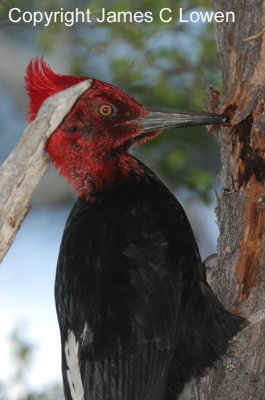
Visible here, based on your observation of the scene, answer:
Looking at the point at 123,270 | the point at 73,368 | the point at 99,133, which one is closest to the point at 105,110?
the point at 99,133

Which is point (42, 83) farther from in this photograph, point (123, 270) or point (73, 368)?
point (73, 368)

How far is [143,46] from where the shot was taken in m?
4.21

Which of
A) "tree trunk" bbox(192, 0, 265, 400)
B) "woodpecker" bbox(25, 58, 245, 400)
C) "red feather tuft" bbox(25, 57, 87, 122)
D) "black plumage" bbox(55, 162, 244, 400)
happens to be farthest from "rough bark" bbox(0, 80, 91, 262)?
"tree trunk" bbox(192, 0, 265, 400)

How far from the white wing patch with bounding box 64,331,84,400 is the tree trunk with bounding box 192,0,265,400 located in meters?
0.55

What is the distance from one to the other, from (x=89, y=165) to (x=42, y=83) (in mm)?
440

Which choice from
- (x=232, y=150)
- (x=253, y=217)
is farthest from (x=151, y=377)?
(x=232, y=150)

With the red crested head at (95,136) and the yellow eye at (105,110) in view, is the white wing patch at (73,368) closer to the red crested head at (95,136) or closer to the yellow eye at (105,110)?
the red crested head at (95,136)

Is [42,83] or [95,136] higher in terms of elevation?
[42,83]

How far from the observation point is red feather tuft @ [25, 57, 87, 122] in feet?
8.31

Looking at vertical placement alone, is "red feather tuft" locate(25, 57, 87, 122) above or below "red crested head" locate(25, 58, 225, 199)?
above

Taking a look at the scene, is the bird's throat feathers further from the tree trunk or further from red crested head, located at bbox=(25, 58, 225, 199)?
the tree trunk

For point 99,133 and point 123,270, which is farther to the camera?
point 99,133

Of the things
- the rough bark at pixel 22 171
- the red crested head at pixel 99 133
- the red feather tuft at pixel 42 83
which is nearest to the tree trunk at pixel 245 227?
the red crested head at pixel 99 133

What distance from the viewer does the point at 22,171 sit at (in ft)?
5.39
